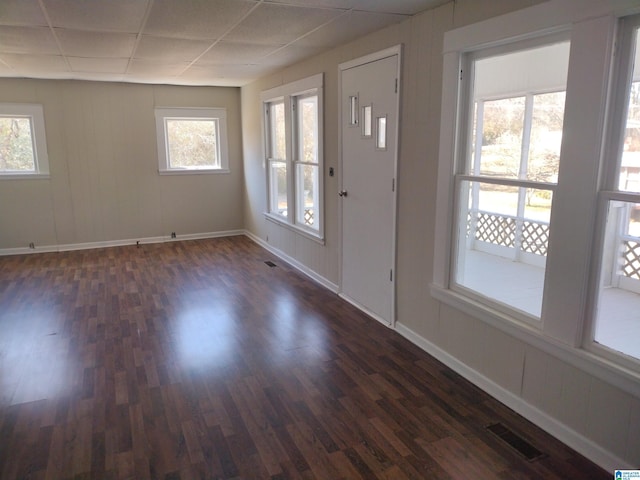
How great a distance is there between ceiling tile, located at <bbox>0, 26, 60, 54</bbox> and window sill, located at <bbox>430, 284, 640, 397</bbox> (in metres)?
3.42

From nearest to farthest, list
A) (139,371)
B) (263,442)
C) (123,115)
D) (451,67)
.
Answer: (263,442), (451,67), (139,371), (123,115)

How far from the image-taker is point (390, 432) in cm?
239

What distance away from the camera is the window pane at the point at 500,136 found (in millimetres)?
2645

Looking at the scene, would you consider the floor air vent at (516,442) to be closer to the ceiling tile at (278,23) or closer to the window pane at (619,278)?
the window pane at (619,278)

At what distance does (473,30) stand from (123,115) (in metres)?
5.33

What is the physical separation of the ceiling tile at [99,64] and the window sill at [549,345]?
386 cm

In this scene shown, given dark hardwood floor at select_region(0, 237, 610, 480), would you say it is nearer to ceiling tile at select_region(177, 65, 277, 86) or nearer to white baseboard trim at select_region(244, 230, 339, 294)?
white baseboard trim at select_region(244, 230, 339, 294)

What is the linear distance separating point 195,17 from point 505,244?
8.86 ft

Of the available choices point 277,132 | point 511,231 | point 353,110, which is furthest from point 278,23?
point 277,132

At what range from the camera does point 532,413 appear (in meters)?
2.45

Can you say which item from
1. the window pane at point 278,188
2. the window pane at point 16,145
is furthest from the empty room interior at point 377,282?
the window pane at point 16,145

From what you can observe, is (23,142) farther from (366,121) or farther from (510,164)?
(510,164)

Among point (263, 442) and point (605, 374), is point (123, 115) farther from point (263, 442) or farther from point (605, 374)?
point (605, 374)

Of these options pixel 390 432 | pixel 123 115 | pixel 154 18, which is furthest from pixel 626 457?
pixel 123 115
